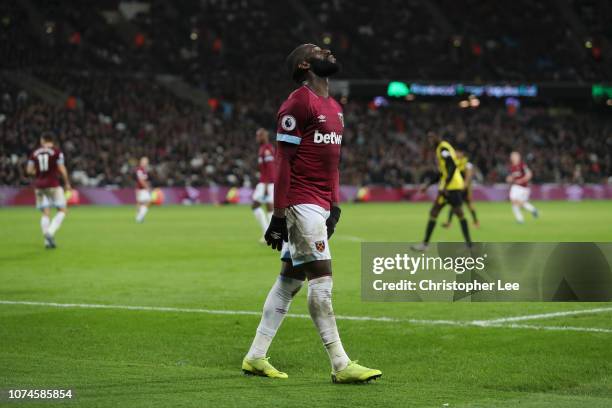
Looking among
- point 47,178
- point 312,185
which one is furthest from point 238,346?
point 47,178

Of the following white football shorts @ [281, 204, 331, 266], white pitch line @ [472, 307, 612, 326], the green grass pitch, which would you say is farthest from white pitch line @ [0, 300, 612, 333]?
white football shorts @ [281, 204, 331, 266]

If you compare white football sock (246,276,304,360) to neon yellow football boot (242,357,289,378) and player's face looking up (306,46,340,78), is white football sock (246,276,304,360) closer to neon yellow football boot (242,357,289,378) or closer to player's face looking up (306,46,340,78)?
neon yellow football boot (242,357,289,378)

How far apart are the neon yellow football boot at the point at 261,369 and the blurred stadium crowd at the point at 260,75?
126 feet

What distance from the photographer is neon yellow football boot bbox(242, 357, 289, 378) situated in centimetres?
771

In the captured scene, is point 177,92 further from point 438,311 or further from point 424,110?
point 438,311

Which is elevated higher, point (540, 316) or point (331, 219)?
point (331, 219)

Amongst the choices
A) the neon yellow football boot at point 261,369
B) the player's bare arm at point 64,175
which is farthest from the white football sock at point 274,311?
the player's bare arm at point 64,175

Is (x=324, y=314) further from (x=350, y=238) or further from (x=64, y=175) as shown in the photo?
(x=350, y=238)

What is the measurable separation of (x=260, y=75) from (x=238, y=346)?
173ft

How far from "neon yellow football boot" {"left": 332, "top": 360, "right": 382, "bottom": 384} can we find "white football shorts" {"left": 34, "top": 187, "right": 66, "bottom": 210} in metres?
16.3

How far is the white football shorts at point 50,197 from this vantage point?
22422mm

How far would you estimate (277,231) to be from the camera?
24.0 feet

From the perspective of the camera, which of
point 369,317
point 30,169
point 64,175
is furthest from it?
point 30,169

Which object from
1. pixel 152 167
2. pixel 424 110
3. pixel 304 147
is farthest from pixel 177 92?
pixel 304 147
